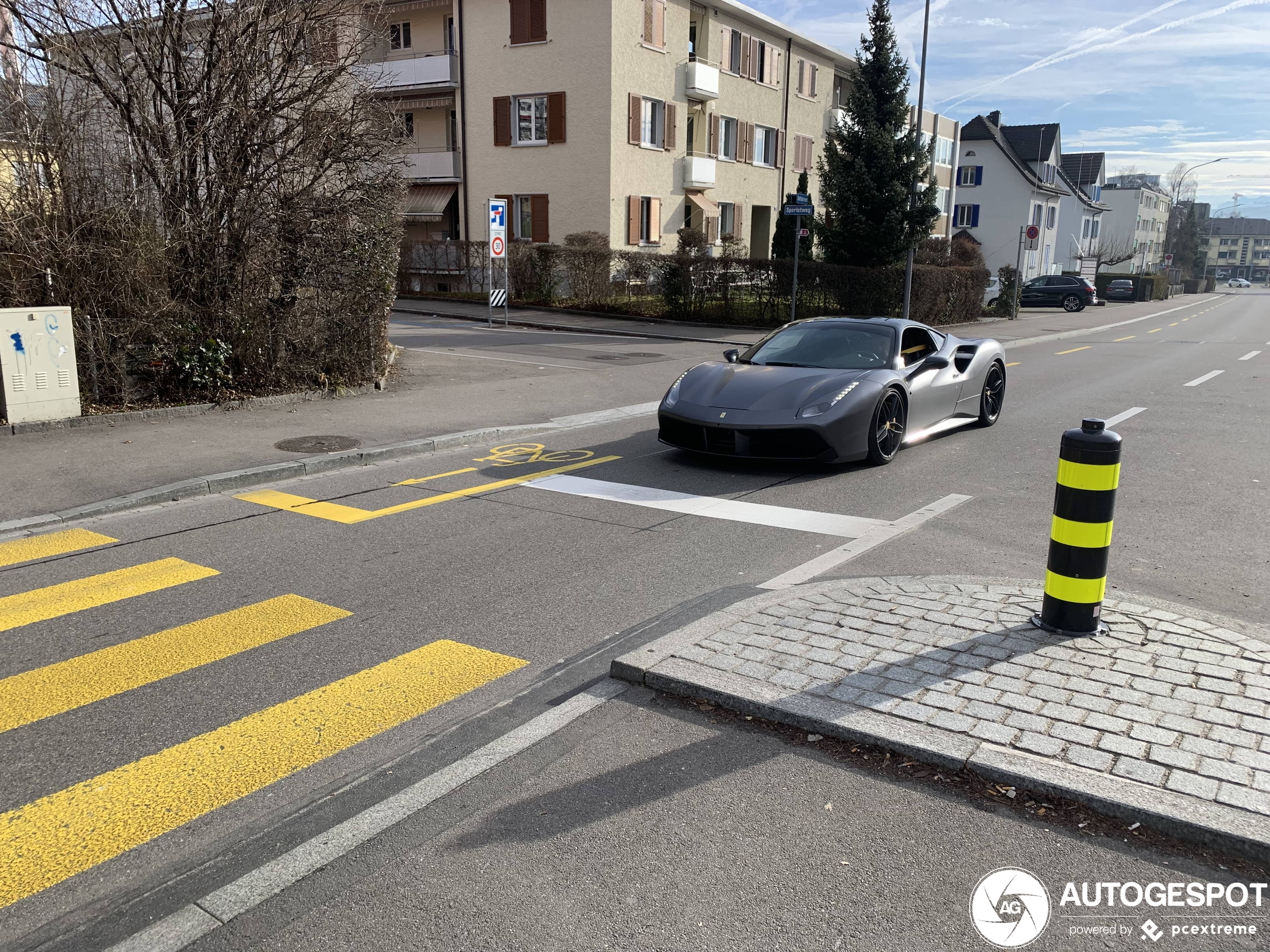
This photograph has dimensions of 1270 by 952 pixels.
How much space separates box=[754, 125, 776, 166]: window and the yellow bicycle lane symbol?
3417 centimetres

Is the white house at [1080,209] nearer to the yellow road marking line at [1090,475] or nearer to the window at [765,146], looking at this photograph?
the window at [765,146]

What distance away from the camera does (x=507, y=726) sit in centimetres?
392

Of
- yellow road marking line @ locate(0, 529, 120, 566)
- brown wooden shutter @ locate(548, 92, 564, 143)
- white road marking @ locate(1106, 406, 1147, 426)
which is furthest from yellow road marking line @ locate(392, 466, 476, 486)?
brown wooden shutter @ locate(548, 92, 564, 143)

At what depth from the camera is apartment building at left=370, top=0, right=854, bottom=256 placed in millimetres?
32719

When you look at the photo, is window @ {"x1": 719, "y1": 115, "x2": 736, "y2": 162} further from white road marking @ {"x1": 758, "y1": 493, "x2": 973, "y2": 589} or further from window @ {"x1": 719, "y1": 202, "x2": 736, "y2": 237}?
white road marking @ {"x1": 758, "y1": 493, "x2": 973, "y2": 589}

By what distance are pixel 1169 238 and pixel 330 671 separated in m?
131

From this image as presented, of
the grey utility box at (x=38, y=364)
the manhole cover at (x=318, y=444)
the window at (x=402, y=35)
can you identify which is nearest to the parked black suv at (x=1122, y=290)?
the window at (x=402, y=35)

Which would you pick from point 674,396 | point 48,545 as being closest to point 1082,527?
point 674,396

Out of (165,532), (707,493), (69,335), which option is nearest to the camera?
(165,532)

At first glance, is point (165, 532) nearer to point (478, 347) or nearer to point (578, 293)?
point (478, 347)

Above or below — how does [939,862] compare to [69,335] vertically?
below

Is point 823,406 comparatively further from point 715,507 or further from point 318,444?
point 318,444

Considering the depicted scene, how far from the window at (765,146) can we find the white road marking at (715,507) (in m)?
35.9

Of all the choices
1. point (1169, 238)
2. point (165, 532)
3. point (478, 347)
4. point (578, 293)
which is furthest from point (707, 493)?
point (1169, 238)
